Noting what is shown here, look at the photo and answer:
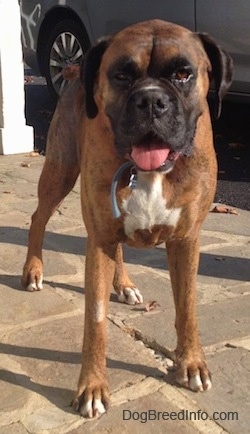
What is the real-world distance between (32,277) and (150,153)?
5.06 ft

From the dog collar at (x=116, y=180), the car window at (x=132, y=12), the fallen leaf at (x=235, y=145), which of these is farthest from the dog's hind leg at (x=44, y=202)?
the fallen leaf at (x=235, y=145)

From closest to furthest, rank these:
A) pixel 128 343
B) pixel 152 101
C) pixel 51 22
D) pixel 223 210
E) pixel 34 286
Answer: pixel 152 101 < pixel 128 343 < pixel 34 286 < pixel 223 210 < pixel 51 22

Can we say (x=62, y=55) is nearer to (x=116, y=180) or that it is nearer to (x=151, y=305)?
(x=151, y=305)

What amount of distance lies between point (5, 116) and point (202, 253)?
3.32 m

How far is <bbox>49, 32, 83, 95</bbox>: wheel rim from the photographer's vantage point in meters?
8.30

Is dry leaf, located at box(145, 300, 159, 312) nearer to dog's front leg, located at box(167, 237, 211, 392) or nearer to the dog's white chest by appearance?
dog's front leg, located at box(167, 237, 211, 392)

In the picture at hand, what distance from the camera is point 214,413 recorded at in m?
2.90

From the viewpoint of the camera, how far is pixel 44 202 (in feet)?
13.5

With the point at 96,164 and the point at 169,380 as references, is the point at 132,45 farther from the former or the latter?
the point at 169,380

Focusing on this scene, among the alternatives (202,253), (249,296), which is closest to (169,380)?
(249,296)

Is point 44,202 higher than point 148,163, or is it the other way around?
point 148,163

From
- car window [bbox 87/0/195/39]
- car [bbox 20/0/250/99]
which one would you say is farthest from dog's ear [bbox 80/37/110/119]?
car window [bbox 87/0/195/39]

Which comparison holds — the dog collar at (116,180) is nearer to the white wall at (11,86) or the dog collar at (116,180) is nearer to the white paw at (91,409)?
the white paw at (91,409)

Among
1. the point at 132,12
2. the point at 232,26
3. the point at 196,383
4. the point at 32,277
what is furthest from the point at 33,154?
the point at 196,383
